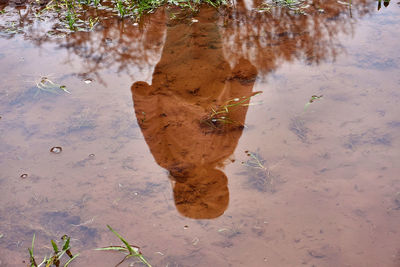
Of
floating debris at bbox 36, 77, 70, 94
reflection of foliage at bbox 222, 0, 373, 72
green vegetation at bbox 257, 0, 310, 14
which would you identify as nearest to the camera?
floating debris at bbox 36, 77, 70, 94

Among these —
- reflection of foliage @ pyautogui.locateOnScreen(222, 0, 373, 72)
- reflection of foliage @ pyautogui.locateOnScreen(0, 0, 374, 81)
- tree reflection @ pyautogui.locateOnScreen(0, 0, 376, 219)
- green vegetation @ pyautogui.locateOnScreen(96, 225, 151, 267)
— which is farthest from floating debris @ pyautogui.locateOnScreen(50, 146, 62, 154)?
reflection of foliage @ pyautogui.locateOnScreen(222, 0, 373, 72)

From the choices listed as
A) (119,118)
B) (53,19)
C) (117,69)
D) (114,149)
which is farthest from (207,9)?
(114,149)

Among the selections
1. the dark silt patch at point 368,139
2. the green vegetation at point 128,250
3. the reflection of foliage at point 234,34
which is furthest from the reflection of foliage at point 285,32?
the green vegetation at point 128,250

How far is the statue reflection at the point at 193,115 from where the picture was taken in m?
2.01

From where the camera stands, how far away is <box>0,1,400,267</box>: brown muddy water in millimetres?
1767

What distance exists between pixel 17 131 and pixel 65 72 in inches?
32.0

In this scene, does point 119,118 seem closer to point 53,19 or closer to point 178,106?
Answer: point 178,106

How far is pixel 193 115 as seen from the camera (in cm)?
252

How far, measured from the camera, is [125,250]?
173cm

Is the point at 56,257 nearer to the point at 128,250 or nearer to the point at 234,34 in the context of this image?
the point at 128,250

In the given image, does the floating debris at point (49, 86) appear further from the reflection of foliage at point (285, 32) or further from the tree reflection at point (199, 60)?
the reflection of foliage at point (285, 32)

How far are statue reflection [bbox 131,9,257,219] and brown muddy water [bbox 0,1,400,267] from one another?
0.01 meters

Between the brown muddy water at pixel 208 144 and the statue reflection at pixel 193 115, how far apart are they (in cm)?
1

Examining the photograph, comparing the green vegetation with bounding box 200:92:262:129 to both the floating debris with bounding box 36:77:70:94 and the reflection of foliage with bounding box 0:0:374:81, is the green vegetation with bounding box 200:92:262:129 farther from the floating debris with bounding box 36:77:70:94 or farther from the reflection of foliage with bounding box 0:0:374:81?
the floating debris with bounding box 36:77:70:94
